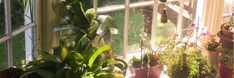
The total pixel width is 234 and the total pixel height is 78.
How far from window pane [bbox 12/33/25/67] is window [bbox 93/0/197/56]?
0.47 m

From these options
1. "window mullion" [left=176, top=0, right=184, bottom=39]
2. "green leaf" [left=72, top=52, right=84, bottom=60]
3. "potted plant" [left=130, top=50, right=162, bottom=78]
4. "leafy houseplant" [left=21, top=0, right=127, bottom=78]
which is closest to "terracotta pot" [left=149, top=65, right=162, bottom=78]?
"potted plant" [left=130, top=50, right=162, bottom=78]

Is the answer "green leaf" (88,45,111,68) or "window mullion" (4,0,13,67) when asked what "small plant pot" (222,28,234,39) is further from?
"window mullion" (4,0,13,67)

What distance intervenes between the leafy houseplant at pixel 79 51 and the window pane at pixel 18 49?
0.18 m

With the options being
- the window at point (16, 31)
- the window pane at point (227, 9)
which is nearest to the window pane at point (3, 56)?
the window at point (16, 31)

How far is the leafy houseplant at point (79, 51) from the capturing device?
1.88m

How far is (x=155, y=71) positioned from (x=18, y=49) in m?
0.73

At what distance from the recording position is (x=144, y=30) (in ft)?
8.65

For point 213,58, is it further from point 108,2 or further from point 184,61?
point 108,2

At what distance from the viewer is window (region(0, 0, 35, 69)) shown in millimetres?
1940

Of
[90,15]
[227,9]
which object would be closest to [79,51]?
[90,15]

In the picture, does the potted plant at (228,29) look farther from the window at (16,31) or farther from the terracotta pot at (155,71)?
the window at (16,31)

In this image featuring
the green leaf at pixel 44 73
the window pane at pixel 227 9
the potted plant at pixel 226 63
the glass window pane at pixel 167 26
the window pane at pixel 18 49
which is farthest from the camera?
the window pane at pixel 227 9

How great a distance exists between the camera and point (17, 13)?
2.03 meters

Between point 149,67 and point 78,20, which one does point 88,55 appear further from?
point 149,67
